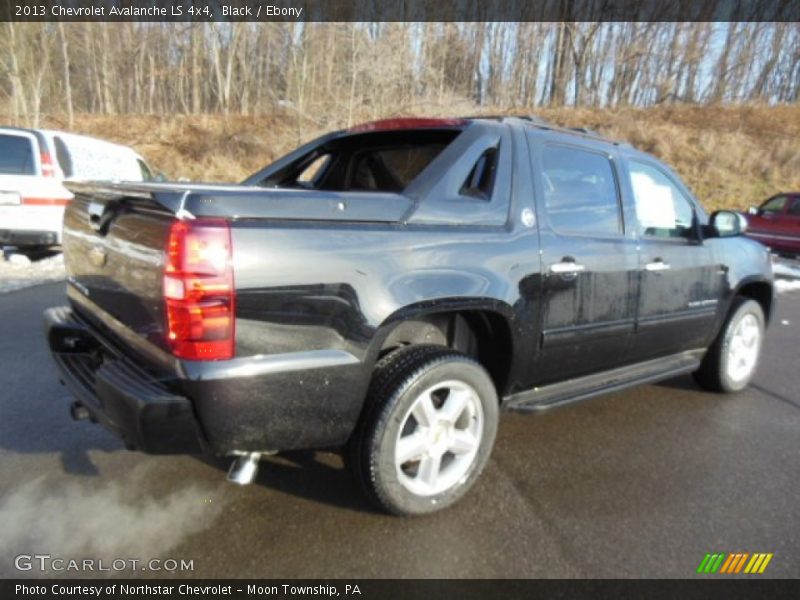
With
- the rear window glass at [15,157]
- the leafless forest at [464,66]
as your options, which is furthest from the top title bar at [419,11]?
the rear window glass at [15,157]

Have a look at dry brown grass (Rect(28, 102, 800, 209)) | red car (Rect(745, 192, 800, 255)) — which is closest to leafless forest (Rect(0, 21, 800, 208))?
dry brown grass (Rect(28, 102, 800, 209))

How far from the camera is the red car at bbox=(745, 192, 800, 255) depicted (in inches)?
509

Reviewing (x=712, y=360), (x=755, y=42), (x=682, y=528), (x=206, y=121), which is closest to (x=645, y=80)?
(x=755, y=42)

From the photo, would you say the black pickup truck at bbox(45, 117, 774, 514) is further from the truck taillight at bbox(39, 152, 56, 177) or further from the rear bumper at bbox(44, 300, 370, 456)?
the truck taillight at bbox(39, 152, 56, 177)

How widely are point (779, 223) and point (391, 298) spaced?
1411 centimetres

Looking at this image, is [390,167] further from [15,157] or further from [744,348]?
[15,157]

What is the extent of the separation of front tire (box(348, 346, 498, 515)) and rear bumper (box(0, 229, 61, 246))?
24.1 ft

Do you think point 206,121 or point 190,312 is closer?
point 190,312

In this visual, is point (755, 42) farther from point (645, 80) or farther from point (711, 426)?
point (711, 426)

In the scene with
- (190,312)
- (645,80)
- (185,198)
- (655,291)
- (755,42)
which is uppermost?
(755,42)

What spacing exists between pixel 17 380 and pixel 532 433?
141 inches

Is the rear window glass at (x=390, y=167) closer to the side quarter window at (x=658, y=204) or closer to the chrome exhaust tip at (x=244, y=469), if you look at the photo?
the side quarter window at (x=658, y=204)

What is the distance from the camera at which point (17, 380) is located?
4.02 m

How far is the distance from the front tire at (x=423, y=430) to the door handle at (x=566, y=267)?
69 cm
